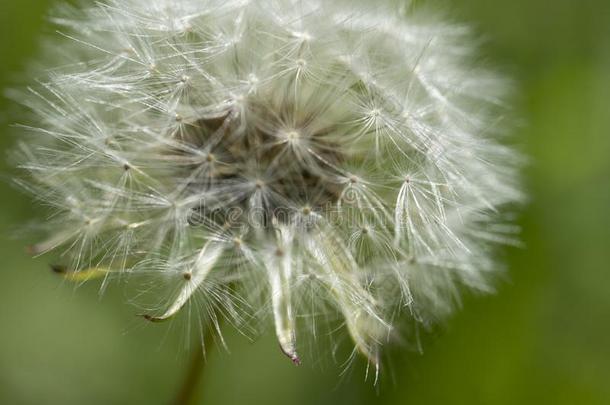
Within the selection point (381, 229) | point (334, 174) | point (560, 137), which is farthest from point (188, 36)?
point (560, 137)

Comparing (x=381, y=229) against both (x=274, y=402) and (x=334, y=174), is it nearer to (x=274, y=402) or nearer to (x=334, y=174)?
(x=334, y=174)

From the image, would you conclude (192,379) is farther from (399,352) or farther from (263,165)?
(399,352)

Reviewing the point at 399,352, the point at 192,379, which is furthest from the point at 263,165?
the point at 399,352

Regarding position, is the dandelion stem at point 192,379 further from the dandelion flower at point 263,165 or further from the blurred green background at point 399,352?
the blurred green background at point 399,352

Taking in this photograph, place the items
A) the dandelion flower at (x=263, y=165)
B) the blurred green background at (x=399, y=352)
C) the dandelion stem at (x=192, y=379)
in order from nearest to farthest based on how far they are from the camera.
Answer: the dandelion flower at (x=263, y=165) → the dandelion stem at (x=192, y=379) → the blurred green background at (x=399, y=352)

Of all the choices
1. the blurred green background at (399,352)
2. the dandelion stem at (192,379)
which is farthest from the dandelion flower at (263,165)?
the blurred green background at (399,352)

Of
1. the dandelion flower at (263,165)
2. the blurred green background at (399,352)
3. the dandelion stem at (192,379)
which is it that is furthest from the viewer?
the blurred green background at (399,352)
